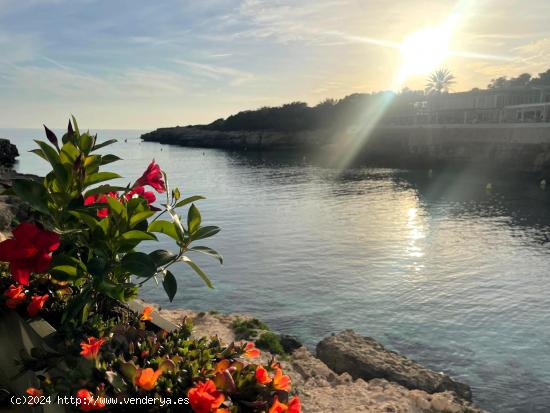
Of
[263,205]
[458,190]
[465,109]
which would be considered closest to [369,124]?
[465,109]

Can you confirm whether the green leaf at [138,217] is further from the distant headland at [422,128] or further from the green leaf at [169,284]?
the distant headland at [422,128]

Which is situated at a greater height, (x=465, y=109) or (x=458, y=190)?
(x=465, y=109)

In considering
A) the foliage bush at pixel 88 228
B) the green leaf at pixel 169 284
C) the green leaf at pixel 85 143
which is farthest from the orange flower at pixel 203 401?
the green leaf at pixel 85 143

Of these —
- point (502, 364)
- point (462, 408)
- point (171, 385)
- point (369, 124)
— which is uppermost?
point (369, 124)

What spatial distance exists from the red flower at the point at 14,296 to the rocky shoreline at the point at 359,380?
4.56 m

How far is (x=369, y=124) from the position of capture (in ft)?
373

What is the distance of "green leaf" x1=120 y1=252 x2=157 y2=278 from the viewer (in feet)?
11.5

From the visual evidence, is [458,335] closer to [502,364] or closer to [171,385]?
[502,364]

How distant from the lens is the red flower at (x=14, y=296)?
13.0 feet

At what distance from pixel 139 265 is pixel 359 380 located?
836 centimetres

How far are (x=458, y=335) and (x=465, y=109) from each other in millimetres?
75917

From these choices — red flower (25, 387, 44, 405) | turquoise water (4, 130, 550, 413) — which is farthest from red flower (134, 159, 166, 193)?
turquoise water (4, 130, 550, 413)

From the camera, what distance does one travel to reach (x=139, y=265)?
3537 millimetres

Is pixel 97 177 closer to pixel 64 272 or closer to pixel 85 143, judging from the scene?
pixel 85 143
